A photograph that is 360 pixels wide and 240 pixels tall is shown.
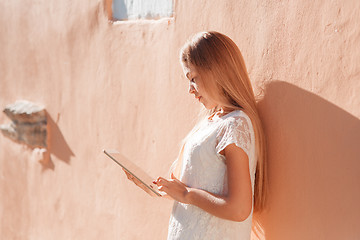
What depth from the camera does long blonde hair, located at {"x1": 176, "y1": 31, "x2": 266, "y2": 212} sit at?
2.28m

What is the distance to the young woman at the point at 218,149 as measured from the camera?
2191mm

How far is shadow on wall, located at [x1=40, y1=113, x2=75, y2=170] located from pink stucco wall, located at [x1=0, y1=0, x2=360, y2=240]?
15mm

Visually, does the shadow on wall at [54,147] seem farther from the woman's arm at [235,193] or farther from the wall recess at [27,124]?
the woman's arm at [235,193]

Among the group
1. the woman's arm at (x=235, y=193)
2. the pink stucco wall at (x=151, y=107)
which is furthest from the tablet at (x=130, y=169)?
the pink stucco wall at (x=151, y=107)

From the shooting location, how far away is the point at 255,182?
244 cm

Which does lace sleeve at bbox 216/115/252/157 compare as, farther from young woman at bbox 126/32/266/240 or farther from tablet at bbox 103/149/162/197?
tablet at bbox 103/149/162/197

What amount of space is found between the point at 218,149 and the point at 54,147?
247 cm

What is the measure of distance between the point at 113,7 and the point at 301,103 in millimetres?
1897

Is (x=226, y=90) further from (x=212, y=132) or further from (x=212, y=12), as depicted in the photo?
(x=212, y=12)

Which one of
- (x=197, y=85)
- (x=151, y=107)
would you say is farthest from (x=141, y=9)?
(x=197, y=85)

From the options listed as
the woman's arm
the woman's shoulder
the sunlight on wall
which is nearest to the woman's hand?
the woman's arm

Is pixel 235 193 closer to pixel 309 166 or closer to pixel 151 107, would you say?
pixel 309 166

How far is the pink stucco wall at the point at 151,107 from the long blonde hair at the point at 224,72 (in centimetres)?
9

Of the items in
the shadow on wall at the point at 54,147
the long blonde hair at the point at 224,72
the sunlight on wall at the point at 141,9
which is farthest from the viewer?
the shadow on wall at the point at 54,147
